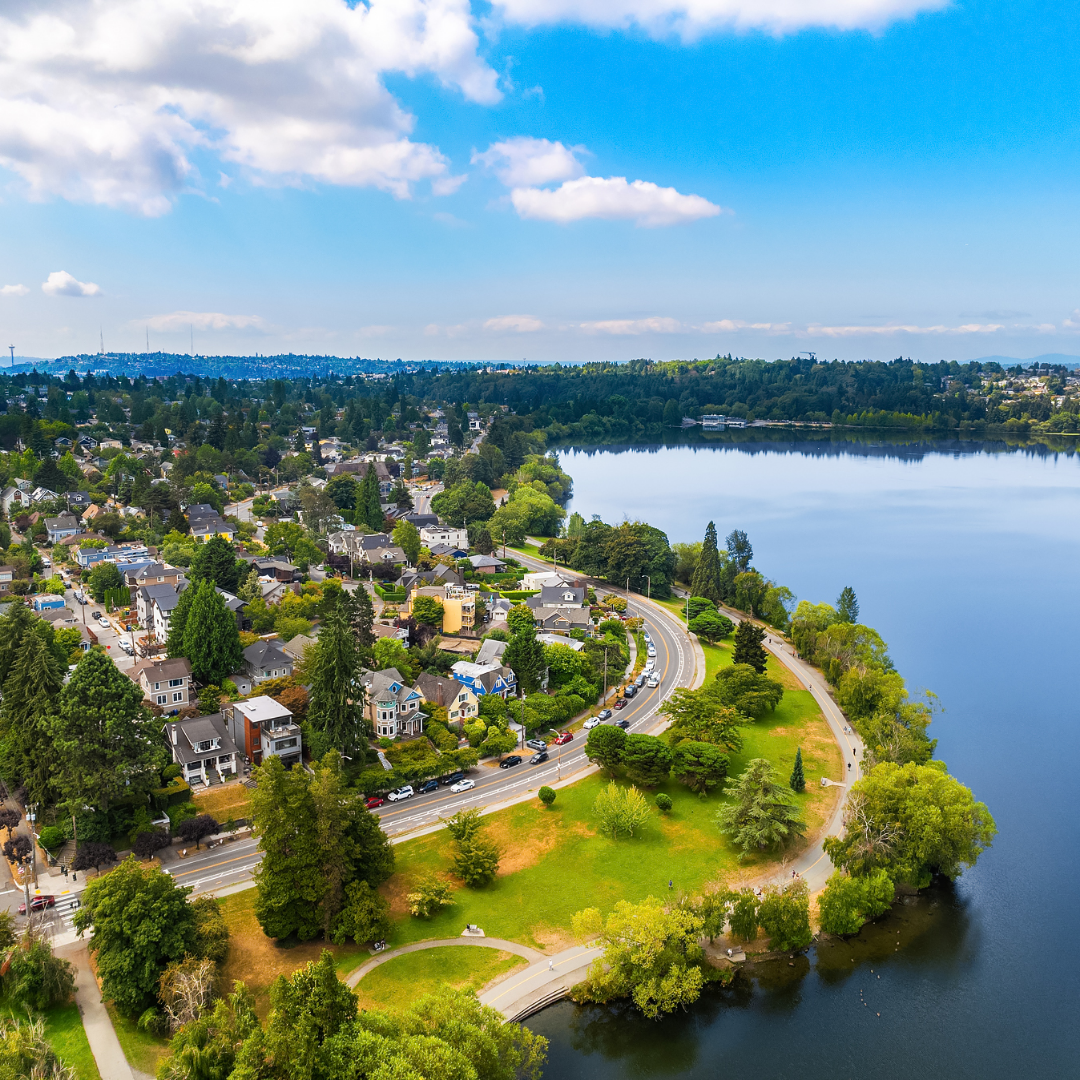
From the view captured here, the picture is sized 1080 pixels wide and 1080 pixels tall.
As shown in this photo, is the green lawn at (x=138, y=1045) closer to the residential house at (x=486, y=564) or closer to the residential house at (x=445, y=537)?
the residential house at (x=486, y=564)

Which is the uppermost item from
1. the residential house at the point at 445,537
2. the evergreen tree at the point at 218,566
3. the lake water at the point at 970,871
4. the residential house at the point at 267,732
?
the evergreen tree at the point at 218,566

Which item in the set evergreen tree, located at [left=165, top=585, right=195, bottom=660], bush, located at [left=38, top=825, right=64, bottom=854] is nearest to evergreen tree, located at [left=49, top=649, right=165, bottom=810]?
bush, located at [left=38, top=825, right=64, bottom=854]

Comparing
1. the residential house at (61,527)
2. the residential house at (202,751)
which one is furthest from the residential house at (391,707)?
the residential house at (61,527)

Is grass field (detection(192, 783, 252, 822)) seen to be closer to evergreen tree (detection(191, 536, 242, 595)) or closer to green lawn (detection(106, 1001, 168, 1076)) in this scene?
green lawn (detection(106, 1001, 168, 1076))

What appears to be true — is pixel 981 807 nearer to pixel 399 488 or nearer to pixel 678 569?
pixel 678 569

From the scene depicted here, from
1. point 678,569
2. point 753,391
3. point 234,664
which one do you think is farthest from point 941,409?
point 234,664

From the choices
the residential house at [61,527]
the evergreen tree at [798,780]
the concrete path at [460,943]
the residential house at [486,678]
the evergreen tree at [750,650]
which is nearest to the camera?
the concrete path at [460,943]
